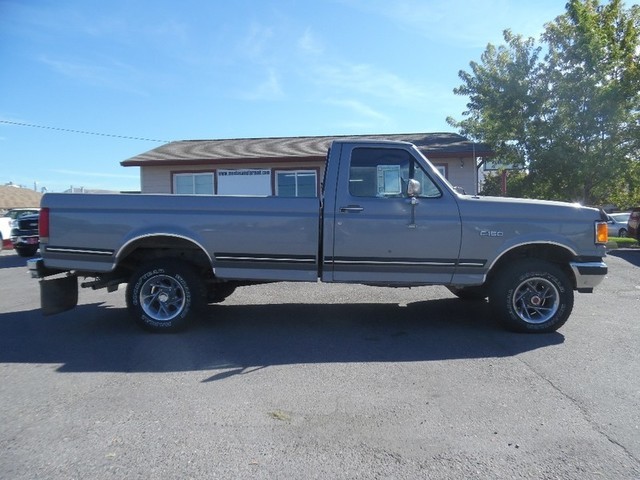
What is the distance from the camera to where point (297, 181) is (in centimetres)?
1772

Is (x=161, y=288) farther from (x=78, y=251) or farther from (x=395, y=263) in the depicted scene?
(x=395, y=263)

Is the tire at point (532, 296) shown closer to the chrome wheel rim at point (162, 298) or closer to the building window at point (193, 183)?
the chrome wheel rim at point (162, 298)

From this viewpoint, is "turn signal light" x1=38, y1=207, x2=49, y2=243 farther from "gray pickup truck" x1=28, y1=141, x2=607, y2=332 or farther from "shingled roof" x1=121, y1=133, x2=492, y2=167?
"shingled roof" x1=121, y1=133, x2=492, y2=167

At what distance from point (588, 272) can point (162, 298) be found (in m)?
5.07

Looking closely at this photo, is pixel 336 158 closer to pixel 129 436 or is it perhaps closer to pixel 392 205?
pixel 392 205

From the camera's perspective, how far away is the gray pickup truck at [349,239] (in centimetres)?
569

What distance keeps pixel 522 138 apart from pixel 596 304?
14211mm

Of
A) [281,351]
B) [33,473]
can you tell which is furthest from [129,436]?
[281,351]

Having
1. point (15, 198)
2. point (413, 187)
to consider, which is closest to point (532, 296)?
point (413, 187)

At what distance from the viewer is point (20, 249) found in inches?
635

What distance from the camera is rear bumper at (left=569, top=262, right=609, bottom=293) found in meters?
5.70

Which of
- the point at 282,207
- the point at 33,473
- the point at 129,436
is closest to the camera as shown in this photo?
the point at 33,473

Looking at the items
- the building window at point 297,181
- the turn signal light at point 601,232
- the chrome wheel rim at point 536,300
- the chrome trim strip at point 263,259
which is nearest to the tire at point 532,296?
the chrome wheel rim at point 536,300

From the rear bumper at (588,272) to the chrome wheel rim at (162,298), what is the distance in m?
4.67
